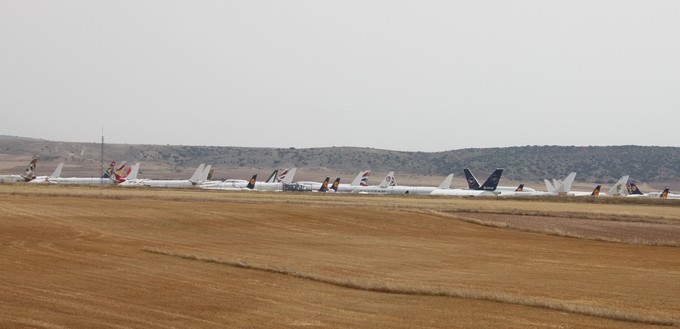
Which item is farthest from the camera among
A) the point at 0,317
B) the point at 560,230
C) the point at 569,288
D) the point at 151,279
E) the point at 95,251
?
the point at 560,230

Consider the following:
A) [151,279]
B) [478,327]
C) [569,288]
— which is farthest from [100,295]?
[569,288]

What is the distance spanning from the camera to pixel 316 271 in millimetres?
27781

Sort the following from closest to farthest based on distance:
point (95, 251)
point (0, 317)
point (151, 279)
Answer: point (0, 317)
point (151, 279)
point (95, 251)

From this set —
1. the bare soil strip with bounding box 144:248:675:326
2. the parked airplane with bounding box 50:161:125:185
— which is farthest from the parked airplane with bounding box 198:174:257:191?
the bare soil strip with bounding box 144:248:675:326

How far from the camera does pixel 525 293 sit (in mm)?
24203

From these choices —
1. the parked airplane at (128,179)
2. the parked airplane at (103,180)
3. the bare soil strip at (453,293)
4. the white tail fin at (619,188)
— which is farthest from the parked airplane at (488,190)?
the bare soil strip at (453,293)

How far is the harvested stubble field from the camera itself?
63.7ft

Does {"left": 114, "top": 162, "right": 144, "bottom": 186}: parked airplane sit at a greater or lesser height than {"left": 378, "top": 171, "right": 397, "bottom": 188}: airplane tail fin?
lesser

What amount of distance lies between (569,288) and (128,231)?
881 inches

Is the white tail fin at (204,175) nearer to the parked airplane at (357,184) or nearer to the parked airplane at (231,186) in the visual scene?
the parked airplane at (231,186)

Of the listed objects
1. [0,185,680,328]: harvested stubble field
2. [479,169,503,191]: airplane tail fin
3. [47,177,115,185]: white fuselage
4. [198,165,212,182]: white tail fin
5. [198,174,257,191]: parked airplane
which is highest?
[479,169,503,191]: airplane tail fin

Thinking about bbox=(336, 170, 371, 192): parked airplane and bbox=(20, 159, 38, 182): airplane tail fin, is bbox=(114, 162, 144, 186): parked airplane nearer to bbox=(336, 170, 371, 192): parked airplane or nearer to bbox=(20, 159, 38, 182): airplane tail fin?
bbox=(20, 159, 38, 182): airplane tail fin

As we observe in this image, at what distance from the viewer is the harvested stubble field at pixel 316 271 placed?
19.4 meters

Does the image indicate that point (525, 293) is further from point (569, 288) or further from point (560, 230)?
point (560, 230)
